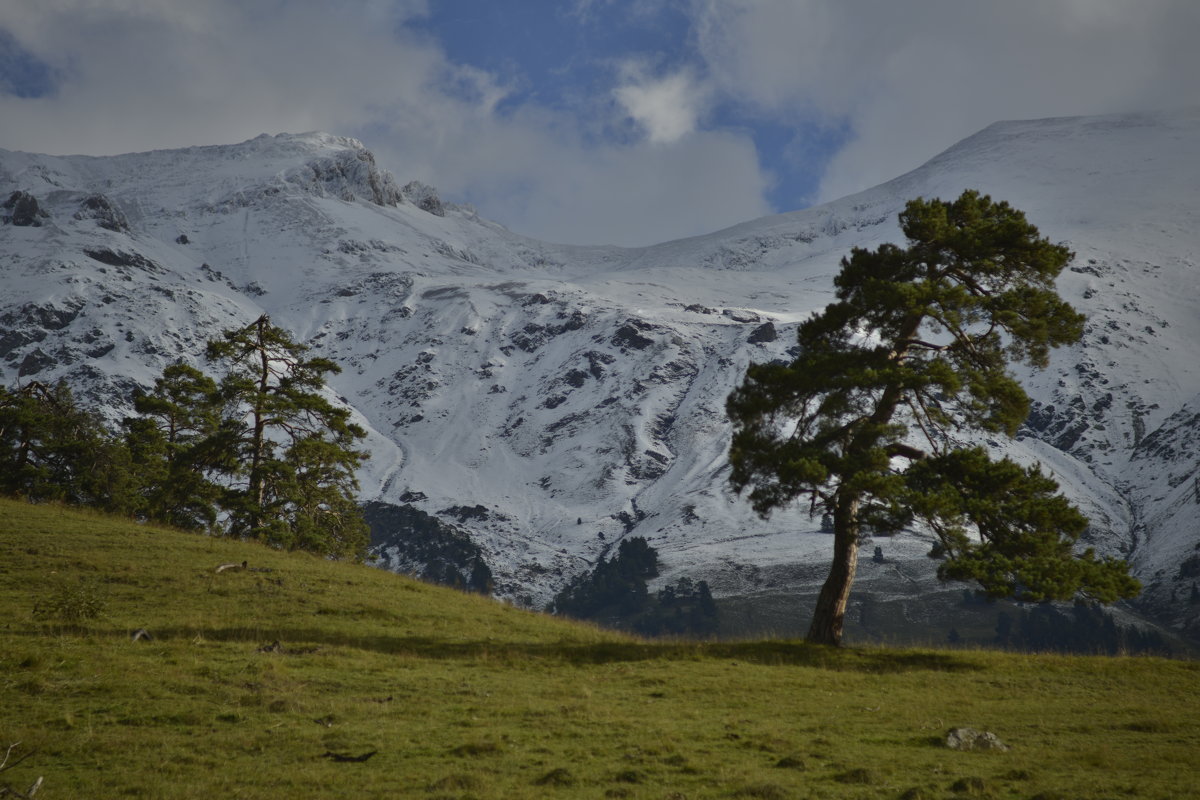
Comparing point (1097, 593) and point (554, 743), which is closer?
point (554, 743)

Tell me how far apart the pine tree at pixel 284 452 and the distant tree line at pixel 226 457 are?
2.6 inches

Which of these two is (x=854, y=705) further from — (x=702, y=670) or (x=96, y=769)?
(x=96, y=769)

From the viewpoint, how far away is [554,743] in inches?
549

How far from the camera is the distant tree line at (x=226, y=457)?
143 ft

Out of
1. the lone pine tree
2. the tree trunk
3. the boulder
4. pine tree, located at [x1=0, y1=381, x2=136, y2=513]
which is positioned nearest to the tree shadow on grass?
the tree trunk

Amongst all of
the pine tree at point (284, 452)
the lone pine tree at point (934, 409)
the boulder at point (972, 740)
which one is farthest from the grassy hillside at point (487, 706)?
the pine tree at point (284, 452)

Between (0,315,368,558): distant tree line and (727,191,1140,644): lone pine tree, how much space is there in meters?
25.2

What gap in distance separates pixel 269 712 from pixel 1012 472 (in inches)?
729

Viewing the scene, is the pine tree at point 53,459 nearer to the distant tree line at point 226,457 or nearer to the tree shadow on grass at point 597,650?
the distant tree line at point 226,457

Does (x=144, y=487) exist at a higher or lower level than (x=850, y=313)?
lower

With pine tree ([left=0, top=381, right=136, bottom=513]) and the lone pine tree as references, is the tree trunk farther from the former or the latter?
pine tree ([left=0, top=381, right=136, bottom=513])

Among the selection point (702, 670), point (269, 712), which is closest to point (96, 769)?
point (269, 712)

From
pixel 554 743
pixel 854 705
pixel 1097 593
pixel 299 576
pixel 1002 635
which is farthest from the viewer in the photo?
pixel 1002 635

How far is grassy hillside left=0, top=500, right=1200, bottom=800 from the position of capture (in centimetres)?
1191
